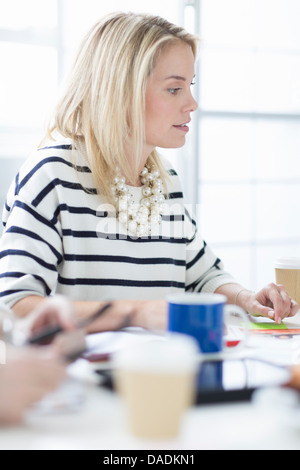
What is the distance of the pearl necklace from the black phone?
73 cm

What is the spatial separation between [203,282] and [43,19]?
74.3 inches

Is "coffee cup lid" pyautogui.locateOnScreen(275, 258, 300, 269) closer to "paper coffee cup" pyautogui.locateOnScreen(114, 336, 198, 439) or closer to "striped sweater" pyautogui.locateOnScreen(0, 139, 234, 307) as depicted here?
"striped sweater" pyautogui.locateOnScreen(0, 139, 234, 307)

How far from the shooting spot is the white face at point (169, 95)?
1.59 m

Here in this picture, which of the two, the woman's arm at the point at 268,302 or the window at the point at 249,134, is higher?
the window at the point at 249,134

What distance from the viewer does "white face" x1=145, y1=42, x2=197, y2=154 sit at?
62.6 inches

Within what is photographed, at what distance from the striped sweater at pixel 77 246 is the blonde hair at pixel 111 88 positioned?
6cm

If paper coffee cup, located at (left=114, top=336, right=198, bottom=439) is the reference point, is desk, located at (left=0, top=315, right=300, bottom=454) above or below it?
below

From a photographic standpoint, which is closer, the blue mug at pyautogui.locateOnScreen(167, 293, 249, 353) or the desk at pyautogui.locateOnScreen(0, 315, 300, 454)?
the desk at pyautogui.locateOnScreen(0, 315, 300, 454)

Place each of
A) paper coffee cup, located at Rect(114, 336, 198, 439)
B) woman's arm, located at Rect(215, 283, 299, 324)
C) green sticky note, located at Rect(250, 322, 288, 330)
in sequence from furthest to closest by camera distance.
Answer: woman's arm, located at Rect(215, 283, 299, 324) → green sticky note, located at Rect(250, 322, 288, 330) → paper coffee cup, located at Rect(114, 336, 198, 439)

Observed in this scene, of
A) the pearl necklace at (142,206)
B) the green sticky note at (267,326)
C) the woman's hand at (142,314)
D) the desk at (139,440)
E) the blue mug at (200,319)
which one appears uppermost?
the pearl necklace at (142,206)

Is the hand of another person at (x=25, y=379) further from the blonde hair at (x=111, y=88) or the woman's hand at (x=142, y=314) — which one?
the blonde hair at (x=111, y=88)

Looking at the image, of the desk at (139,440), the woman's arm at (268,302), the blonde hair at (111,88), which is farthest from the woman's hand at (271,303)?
the desk at (139,440)

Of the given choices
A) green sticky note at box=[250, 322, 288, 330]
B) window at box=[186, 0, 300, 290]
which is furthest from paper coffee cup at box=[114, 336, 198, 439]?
window at box=[186, 0, 300, 290]

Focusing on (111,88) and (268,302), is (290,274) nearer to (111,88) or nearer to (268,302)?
(268,302)
